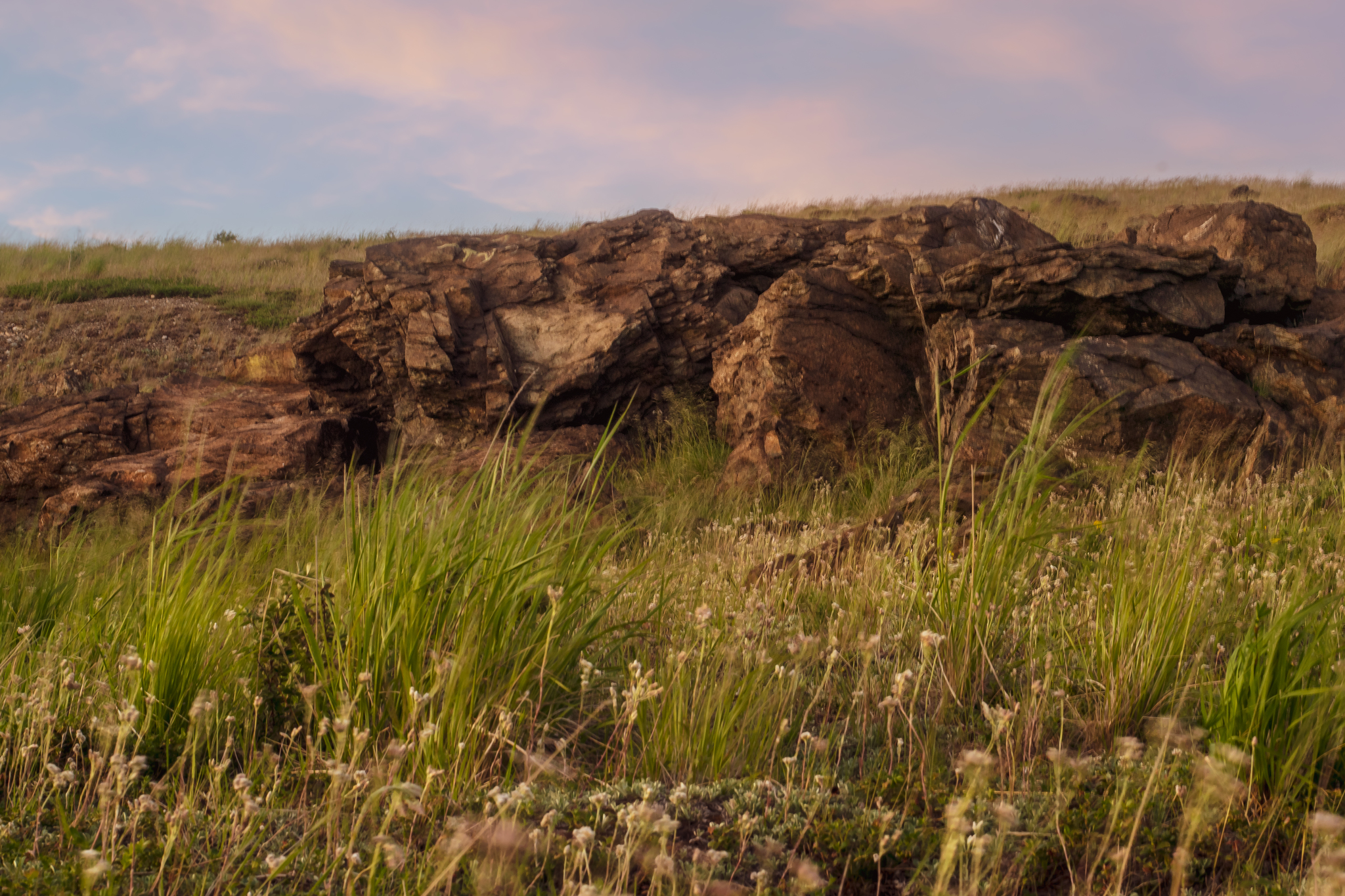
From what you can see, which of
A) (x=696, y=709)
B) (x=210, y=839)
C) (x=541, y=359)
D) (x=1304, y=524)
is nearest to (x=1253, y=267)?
(x=1304, y=524)

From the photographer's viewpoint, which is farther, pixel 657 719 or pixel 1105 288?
pixel 1105 288

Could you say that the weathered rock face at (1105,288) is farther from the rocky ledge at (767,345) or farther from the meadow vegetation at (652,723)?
the meadow vegetation at (652,723)

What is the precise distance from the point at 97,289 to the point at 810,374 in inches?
724

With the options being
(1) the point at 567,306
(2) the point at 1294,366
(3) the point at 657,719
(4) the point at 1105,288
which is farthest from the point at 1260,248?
(3) the point at 657,719

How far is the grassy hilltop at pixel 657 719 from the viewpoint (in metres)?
1.97

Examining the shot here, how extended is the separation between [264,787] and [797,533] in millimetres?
5182

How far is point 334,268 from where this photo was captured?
11359 mm

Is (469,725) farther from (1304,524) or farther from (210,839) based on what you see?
(1304,524)

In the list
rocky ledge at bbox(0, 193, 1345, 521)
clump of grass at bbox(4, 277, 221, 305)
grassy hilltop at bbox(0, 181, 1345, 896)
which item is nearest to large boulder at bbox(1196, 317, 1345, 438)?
rocky ledge at bbox(0, 193, 1345, 521)

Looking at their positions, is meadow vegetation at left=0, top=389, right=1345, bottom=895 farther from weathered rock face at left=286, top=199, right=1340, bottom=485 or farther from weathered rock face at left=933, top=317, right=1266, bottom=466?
weathered rock face at left=286, top=199, right=1340, bottom=485

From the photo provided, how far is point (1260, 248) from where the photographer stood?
33.1 feet

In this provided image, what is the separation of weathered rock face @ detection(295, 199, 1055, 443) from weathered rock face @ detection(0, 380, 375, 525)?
3.02ft

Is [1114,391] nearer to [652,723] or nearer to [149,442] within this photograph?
[652,723]

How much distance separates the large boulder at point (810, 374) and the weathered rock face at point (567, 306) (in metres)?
0.42
